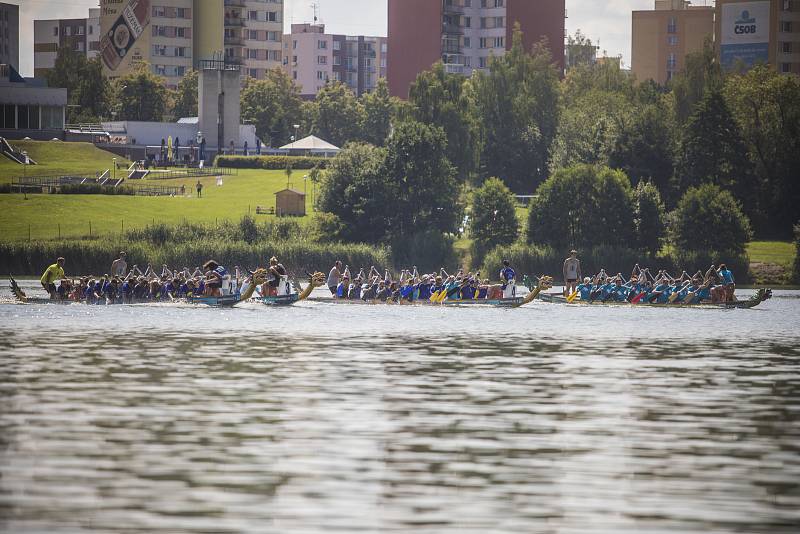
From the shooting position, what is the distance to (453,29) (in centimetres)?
19725

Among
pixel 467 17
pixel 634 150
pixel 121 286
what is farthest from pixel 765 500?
pixel 467 17

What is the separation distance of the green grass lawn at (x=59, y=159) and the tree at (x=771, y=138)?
184 ft

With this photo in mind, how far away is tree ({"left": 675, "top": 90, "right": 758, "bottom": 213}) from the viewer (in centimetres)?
10925

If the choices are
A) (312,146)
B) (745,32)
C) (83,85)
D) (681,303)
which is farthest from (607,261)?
(745,32)

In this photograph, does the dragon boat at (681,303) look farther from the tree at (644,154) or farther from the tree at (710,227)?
the tree at (644,154)

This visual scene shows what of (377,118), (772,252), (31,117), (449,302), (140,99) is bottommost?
(449,302)

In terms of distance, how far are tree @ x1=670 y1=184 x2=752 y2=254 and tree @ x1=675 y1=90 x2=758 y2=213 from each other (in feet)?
Result: 38.4

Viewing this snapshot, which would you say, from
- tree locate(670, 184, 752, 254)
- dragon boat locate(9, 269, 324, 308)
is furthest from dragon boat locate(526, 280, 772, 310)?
tree locate(670, 184, 752, 254)

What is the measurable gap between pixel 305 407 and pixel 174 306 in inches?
1315

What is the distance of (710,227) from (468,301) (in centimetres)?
Answer: 3381

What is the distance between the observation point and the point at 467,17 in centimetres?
19862

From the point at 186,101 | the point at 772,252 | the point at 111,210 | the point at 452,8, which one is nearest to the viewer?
the point at 772,252

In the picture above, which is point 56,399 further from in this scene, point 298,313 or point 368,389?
point 298,313

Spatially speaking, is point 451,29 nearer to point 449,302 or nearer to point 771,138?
point 771,138
